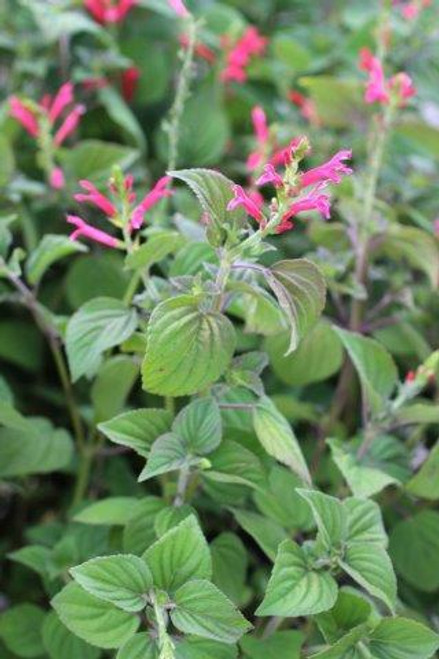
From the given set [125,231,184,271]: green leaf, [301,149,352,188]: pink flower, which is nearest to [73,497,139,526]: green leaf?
[125,231,184,271]: green leaf

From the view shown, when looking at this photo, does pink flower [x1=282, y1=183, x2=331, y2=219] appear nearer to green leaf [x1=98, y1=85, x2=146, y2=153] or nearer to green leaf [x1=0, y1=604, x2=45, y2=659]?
green leaf [x1=0, y1=604, x2=45, y2=659]

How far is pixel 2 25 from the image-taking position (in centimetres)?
145

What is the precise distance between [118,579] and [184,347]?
179 mm

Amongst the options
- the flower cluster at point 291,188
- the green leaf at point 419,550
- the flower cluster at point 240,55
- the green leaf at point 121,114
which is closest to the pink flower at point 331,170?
the flower cluster at point 291,188

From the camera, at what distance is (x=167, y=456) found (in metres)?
0.76

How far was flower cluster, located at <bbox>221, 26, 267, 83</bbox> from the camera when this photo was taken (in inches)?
56.6

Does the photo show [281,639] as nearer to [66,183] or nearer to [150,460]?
[150,460]

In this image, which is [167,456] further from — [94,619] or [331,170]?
[331,170]

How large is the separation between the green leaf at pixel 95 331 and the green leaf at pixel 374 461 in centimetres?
23

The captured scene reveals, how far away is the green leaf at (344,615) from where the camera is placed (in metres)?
0.76

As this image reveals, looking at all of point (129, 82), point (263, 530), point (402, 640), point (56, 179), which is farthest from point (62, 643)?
point (129, 82)

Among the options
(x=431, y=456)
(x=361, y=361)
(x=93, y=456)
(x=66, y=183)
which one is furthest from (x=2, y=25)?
(x=431, y=456)

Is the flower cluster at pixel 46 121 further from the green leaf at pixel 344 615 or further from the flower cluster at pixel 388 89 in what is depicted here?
the green leaf at pixel 344 615

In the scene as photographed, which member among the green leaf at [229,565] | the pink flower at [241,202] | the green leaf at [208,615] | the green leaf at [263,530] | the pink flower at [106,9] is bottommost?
the green leaf at [229,565]
